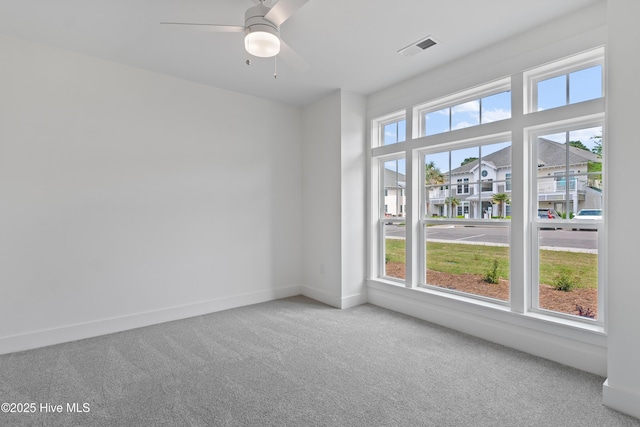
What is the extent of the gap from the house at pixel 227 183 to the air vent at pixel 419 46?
0.19 m

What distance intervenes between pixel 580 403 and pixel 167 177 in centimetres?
424

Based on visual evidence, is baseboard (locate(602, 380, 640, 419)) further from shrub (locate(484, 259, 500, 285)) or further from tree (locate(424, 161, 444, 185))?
tree (locate(424, 161, 444, 185))

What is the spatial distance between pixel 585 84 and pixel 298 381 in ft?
11.0

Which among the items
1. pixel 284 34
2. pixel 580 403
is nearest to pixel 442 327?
pixel 580 403

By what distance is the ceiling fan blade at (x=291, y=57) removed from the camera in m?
2.29

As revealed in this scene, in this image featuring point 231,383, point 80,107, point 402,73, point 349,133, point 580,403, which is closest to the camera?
point 580,403

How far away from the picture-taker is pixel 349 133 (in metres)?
4.29

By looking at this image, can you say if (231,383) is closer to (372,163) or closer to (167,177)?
(167,177)

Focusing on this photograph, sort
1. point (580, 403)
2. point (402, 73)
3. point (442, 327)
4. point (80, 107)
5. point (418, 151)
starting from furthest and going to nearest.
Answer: point (418, 151), point (402, 73), point (442, 327), point (80, 107), point (580, 403)

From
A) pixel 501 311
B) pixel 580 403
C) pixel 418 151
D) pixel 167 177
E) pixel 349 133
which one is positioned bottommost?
pixel 580 403

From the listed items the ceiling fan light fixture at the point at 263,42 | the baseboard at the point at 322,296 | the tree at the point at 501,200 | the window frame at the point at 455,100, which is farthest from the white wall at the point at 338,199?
the ceiling fan light fixture at the point at 263,42

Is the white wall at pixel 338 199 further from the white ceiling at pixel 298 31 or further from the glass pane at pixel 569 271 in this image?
the glass pane at pixel 569 271

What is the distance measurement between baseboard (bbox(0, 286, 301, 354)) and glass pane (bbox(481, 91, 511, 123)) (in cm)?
345

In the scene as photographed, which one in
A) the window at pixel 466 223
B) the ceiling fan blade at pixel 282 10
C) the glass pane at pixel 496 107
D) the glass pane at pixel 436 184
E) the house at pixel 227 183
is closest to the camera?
the ceiling fan blade at pixel 282 10
